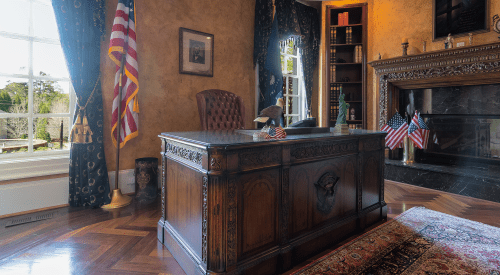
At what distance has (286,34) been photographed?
4.78 metres

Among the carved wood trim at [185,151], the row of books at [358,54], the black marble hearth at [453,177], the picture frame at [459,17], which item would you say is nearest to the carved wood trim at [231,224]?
the carved wood trim at [185,151]

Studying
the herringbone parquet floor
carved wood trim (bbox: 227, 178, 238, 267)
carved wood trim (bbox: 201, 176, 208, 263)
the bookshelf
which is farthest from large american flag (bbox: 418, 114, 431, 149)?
carved wood trim (bbox: 201, 176, 208, 263)

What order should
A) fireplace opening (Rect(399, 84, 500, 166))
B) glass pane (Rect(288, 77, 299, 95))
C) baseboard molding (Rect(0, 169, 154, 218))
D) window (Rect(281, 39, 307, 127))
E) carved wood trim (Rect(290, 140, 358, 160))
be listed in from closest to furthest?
1. carved wood trim (Rect(290, 140, 358, 160))
2. baseboard molding (Rect(0, 169, 154, 218))
3. fireplace opening (Rect(399, 84, 500, 166))
4. window (Rect(281, 39, 307, 127))
5. glass pane (Rect(288, 77, 299, 95))

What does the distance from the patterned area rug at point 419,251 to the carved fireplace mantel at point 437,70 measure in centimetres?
228

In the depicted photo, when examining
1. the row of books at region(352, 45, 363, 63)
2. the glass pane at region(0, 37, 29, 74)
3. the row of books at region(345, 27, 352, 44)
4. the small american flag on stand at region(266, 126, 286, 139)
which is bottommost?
the small american flag on stand at region(266, 126, 286, 139)

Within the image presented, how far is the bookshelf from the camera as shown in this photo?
5.02 m

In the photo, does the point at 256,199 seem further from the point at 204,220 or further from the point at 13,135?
the point at 13,135

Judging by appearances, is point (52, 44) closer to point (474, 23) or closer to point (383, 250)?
point (383, 250)

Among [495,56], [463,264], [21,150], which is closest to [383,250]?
[463,264]

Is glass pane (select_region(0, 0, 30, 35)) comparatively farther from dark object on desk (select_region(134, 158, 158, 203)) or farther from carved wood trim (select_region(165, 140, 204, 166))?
carved wood trim (select_region(165, 140, 204, 166))

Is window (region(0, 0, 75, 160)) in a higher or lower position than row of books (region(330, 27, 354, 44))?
lower

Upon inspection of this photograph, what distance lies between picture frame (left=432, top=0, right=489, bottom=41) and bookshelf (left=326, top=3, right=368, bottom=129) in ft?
3.87

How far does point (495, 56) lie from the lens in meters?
3.35

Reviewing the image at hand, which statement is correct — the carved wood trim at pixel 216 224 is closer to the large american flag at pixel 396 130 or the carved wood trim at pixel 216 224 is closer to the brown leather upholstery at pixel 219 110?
the brown leather upholstery at pixel 219 110
